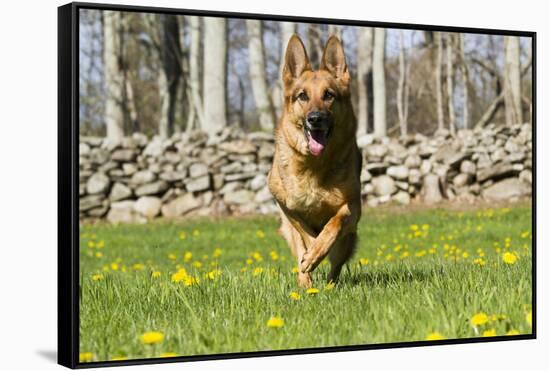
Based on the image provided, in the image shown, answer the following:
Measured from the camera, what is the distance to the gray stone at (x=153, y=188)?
39.0ft

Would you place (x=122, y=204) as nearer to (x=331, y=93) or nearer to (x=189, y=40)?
(x=189, y=40)

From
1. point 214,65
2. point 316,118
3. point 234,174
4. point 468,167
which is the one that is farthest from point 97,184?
point 316,118

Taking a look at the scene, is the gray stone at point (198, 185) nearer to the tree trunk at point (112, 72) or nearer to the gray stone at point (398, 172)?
the tree trunk at point (112, 72)

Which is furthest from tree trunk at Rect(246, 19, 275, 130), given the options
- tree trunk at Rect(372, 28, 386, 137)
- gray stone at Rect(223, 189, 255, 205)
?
tree trunk at Rect(372, 28, 386, 137)

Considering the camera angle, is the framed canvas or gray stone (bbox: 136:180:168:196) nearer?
the framed canvas

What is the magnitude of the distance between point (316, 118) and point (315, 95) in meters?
0.17

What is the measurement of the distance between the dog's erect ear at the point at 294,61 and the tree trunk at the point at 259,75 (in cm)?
741

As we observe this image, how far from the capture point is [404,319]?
5133 millimetres

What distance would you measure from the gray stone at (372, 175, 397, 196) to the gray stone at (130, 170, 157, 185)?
301cm

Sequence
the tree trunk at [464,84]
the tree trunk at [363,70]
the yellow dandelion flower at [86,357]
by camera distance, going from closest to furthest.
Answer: the yellow dandelion flower at [86,357] → the tree trunk at [464,84] → the tree trunk at [363,70]

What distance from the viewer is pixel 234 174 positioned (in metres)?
12.0

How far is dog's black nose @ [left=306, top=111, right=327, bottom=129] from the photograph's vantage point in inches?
218

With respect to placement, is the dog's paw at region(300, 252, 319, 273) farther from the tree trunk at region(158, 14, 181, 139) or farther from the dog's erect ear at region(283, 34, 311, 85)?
the tree trunk at region(158, 14, 181, 139)

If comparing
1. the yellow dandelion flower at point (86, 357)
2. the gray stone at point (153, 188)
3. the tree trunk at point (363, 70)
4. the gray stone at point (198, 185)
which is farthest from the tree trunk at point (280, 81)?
the yellow dandelion flower at point (86, 357)
